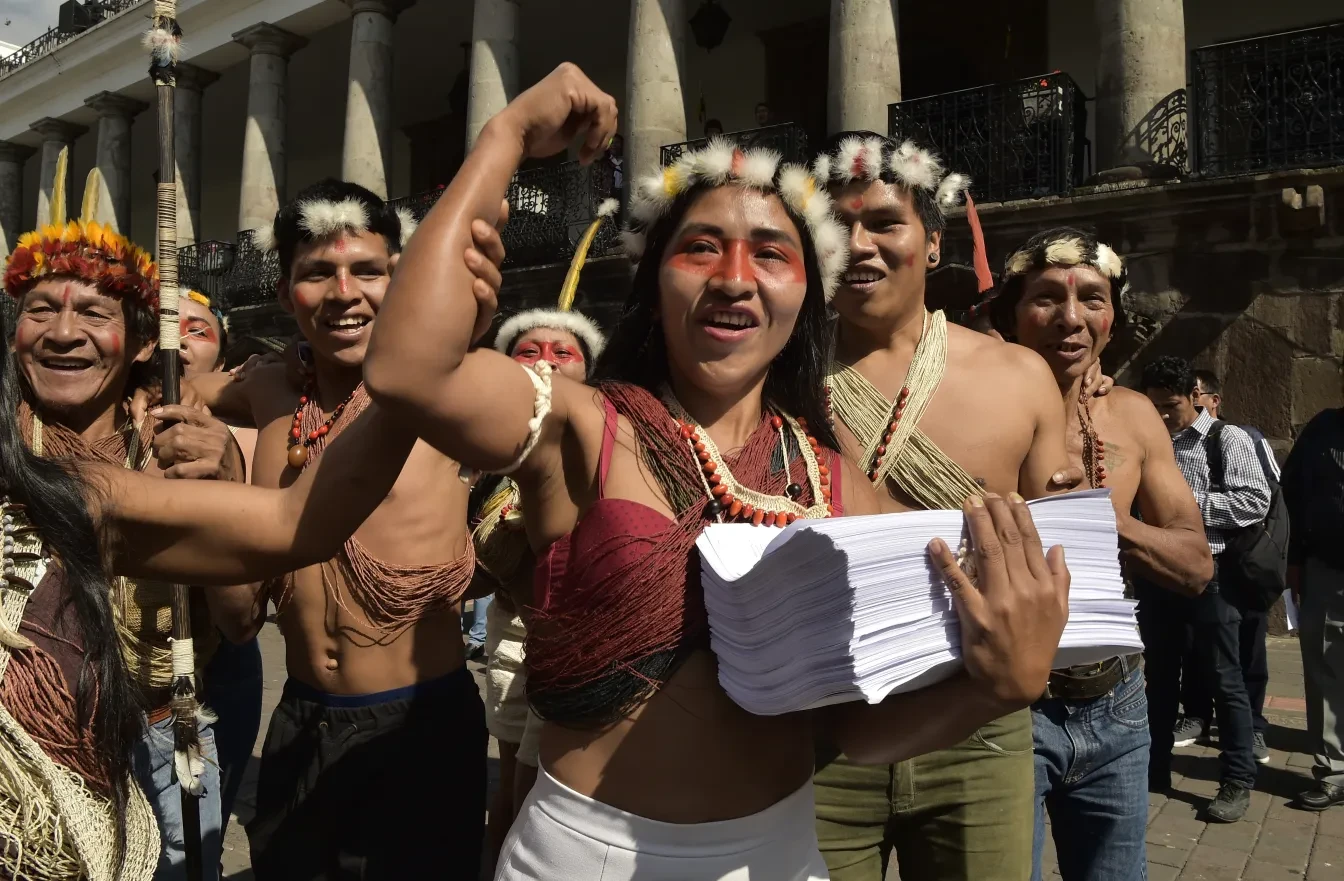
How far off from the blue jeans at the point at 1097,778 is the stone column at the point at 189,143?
61.4 feet

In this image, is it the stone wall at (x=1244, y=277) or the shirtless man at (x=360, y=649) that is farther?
the stone wall at (x=1244, y=277)

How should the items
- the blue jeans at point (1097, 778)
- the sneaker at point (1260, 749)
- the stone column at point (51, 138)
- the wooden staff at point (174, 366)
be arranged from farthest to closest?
the stone column at point (51, 138), the sneaker at point (1260, 749), the blue jeans at point (1097, 778), the wooden staff at point (174, 366)

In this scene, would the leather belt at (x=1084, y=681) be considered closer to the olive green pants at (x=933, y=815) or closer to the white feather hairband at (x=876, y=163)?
the olive green pants at (x=933, y=815)

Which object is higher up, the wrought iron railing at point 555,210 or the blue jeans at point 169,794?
the wrought iron railing at point 555,210

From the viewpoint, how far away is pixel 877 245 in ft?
8.08

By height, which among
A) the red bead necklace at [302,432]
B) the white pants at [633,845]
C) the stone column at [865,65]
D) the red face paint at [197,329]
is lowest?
the white pants at [633,845]

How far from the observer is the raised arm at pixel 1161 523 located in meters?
2.95

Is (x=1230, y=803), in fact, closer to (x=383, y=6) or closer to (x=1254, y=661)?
(x=1254, y=661)

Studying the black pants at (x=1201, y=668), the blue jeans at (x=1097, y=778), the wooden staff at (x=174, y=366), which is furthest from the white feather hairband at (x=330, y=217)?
the black pants at (x=1201, y=668)

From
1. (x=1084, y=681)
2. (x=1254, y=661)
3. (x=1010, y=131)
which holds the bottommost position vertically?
(x=1254, y=661)

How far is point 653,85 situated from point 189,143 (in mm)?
10495

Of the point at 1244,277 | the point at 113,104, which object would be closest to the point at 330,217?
the point at 1244,277

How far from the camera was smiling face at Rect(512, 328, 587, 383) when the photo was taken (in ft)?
13.0

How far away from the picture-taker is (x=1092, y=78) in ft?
39.8
